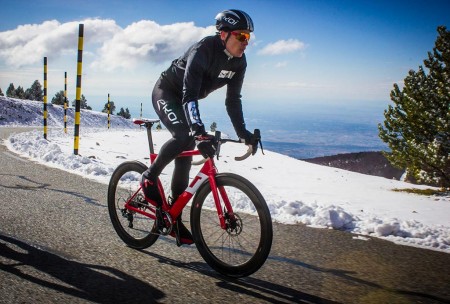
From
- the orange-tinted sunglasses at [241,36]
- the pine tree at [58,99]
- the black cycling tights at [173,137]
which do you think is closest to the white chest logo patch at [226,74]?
the orange-tinted sunglasses at [241,36]

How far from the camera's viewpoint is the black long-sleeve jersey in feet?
9.87

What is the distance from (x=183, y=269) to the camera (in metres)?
2.98

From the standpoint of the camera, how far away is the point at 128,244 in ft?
11.7

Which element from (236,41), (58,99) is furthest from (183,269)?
(58,99)

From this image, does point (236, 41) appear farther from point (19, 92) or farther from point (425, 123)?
point (19, 92)

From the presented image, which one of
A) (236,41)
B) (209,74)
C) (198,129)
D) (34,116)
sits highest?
(34,116)

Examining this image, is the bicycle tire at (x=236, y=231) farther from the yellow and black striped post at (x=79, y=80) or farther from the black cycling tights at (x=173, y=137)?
the yellow and black striped post at (x=79, y=80)

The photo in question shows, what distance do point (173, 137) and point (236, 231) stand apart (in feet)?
3.35

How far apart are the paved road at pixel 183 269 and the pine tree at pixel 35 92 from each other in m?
59.2

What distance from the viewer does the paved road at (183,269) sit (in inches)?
98.8

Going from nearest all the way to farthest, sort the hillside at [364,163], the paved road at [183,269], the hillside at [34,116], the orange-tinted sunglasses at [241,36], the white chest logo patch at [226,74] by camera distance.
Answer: the paved road at [183,269] → the orange-tinted sunglasses at [241,36] → the white chest logo patch at [226,74] → the hillside at [34,116] → the hillside at [364,163]

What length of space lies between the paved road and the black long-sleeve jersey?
131cm

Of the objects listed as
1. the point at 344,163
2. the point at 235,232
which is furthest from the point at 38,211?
the point at 344,163

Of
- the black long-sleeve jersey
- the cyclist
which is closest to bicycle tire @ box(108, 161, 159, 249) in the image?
the cyclist
